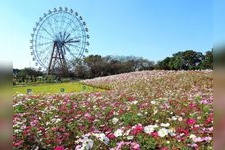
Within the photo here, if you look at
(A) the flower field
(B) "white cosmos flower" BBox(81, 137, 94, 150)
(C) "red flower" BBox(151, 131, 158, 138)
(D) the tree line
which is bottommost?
(A) the flower field

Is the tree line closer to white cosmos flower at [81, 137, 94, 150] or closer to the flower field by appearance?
the flower field

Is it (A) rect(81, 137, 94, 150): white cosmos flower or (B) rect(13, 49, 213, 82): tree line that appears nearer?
(A) rect(81, 137, 94, 150): white cosmos flower

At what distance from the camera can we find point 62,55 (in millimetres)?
29219

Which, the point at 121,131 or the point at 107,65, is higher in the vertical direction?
the point at 107,65

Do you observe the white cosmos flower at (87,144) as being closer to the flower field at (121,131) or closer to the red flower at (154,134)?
the flower field at (121,131)

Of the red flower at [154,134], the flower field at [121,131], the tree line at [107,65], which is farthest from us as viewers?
the tree line at [107,65]

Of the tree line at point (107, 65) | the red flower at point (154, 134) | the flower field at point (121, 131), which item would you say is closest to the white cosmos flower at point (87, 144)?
the flower field at point (121, 131)

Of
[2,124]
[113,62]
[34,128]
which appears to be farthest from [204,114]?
[113,62]

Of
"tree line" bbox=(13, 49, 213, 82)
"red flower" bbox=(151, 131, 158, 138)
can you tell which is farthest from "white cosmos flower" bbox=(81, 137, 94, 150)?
"tree line" bbox=(13, 49, 213, 82)

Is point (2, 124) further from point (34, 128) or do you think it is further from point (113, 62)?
point (113, 62)

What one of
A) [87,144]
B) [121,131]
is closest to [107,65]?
[121,131]

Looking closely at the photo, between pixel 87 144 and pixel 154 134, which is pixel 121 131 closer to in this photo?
pixel 154 134

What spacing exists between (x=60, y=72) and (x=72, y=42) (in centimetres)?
287

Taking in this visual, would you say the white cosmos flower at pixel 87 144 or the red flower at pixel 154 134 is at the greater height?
the white cosmos flower at pixel 87 144
